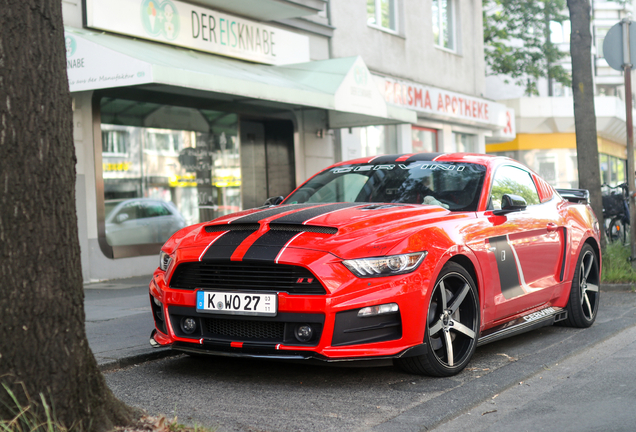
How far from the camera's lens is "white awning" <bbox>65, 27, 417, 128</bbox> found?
9852 mm

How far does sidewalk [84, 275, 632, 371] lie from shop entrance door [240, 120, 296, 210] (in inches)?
168

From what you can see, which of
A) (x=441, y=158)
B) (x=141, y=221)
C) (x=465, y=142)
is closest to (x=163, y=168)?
(x=141, y=221)

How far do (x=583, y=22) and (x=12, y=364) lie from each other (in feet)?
33.1

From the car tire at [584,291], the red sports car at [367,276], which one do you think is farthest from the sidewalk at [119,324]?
the car tire at [584,291]

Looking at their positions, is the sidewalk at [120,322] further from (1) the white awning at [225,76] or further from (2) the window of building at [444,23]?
(2) the window of building at [444,23]

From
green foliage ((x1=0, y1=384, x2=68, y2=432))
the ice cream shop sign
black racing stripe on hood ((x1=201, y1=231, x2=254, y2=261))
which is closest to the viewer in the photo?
green foliage ((x1=0, y1=384, x2=68, y2=432))

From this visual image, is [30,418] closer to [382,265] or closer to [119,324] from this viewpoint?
[382,265]

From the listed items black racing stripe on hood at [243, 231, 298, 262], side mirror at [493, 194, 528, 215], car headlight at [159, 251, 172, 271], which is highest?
side mirror at [493, 194, 528, 215]

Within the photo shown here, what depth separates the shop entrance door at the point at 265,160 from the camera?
1491 centimetres

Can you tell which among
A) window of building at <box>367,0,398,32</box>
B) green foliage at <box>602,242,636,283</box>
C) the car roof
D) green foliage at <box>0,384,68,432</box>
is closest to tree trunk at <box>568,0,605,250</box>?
green foliage at <box>602,242,636,283</box>

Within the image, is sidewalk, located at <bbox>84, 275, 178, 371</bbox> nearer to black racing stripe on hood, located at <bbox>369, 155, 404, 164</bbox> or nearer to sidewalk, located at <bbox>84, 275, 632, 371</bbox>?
sidewalk, located at <bbox>84, 275, 632, 371</bbox>

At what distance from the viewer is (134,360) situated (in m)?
5.46

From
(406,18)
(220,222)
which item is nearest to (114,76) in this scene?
(220,222)

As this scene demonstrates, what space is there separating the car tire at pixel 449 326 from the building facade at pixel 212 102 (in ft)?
19.5
